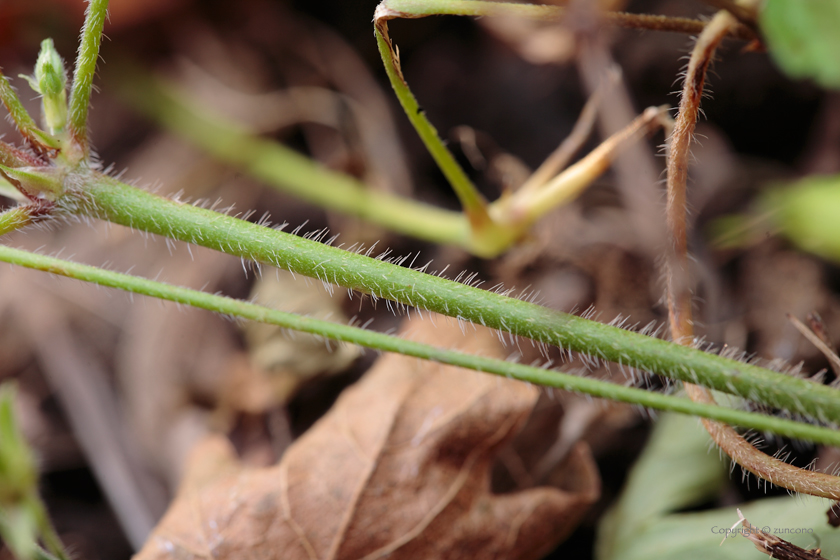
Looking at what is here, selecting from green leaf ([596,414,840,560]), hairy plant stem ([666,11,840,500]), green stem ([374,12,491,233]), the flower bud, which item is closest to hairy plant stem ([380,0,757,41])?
green stem ([374,12,491,233])

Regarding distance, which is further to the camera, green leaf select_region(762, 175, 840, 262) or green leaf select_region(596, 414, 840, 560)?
green leaf select_region(762, 175, 840, 262)

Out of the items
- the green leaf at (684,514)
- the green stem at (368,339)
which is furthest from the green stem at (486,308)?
the green leaf at (684,514)

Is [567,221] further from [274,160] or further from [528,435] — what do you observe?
[274,160]

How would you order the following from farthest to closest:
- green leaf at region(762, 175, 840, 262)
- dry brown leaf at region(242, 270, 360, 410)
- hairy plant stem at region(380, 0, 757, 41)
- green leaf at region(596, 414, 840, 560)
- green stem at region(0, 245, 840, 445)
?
dry brown leaf at region(242, 270, 360, 410), green leaf at region(762, 175, 840, 262), green leaf at region(596, 414, 840, 560), hairy plant stem at region(380, 0, 757, 41), green stem at region(0, 245, 840, 445)

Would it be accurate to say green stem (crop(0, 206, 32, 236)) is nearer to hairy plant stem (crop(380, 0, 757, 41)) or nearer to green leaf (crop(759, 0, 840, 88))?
hairy plant stem (crop(380, 0, 757, 41))

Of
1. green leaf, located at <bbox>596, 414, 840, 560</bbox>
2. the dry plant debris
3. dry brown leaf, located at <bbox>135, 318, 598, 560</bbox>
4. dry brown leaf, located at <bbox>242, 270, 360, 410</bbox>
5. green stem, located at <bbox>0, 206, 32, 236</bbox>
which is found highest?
green stem, located at <bbox>0, 206, 32, 236</bbox>

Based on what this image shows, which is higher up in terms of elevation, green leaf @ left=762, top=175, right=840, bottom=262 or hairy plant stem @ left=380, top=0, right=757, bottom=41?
hairy plant stem @ left=380, top=0, right=757, bottom=41
